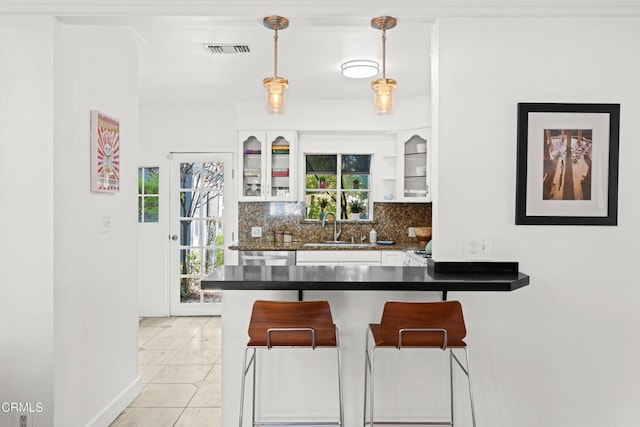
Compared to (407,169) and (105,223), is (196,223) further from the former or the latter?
(105,223)

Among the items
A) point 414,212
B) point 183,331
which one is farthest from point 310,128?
point 183,331

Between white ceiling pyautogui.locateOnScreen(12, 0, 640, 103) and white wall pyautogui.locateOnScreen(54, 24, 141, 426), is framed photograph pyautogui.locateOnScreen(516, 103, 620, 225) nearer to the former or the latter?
white ceiling pyautogui.locateOnScreen(12, 0, 640, 103)

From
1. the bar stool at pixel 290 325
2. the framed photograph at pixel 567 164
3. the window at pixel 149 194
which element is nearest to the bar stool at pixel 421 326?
the bar stool at pixel 290 325

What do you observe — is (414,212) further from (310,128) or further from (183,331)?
(183,331)

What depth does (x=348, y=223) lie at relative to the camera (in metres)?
5.59

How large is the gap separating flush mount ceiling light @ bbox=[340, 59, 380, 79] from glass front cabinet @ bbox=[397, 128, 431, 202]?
1411mm

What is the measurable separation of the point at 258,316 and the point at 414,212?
3828 millimetres

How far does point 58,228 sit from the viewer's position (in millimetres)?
2279

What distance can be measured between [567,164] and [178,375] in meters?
3.13

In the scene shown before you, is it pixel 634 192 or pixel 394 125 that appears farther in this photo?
pixel 394 125

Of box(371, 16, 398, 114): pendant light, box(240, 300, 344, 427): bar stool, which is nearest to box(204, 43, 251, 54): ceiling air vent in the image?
box(371, 16, 398, 114): pendant light

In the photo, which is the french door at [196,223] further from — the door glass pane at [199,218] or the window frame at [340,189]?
the window frame at [340,189]

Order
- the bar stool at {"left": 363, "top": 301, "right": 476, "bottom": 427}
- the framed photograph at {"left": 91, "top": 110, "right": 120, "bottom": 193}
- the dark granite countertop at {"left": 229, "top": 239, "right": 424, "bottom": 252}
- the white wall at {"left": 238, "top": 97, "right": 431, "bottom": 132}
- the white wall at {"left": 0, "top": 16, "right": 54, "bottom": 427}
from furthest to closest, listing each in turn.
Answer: the white wall at {"left": 238, "top": 97, "right": 431, "bottom": 132} < the dark granite countertop at {"left": 229, "top": 239, "right": 424, "bottom": 252} < the framed photograph at {"left": 91, "top": 110, "right": 120, "bottom": 193} < the white wall at {"left": 0, "top": 16, "right": 54, "bottom": 427} < the bar stool at {"left": 363, "top": 301, "right": 476, "bottom": 427}

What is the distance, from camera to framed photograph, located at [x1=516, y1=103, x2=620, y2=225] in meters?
2.34
